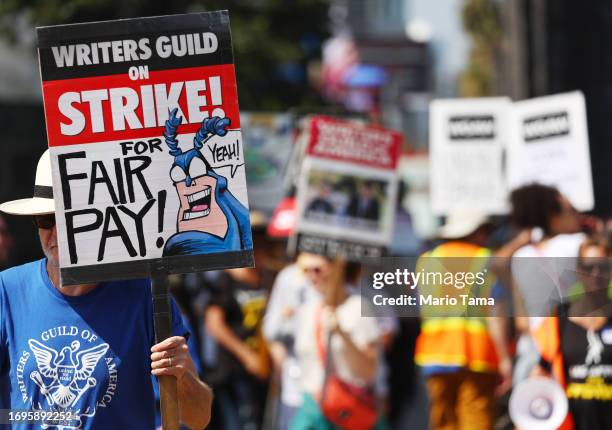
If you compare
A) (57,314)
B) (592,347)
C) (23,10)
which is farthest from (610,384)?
(23,10)

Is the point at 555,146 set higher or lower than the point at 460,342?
higher

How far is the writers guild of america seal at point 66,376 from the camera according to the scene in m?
4.14

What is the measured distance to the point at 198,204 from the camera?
4.22 m

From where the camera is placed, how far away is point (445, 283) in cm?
503

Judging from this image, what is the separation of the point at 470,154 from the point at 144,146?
20.8 ft

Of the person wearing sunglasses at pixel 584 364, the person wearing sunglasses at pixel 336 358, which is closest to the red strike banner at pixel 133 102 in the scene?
the person wearing sunglasses at pixel 584 364

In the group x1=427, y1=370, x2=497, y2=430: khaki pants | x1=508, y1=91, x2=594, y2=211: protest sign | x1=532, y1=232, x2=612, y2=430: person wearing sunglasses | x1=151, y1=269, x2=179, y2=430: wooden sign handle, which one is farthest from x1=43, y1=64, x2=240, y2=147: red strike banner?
x1=508, y1=91, x2=594, y2=211: protest sign

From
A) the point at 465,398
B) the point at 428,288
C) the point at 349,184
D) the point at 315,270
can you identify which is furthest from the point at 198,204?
the point at 349,184

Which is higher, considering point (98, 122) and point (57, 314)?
point (98, 122)

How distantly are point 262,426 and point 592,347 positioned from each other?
15.8 ft

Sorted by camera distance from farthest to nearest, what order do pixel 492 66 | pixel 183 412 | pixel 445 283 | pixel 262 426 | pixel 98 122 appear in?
pixel 492 66 < pixel 262 426 < pixel 445 283 < pixel 183 412 < pixel 98 122

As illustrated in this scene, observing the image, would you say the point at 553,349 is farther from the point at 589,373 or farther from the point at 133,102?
the point at 133,102

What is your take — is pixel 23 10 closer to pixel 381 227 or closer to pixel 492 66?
pixel 492 66

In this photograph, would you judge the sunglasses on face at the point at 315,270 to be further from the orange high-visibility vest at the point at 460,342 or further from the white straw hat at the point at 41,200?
the white straw hat at the point at 41,200
